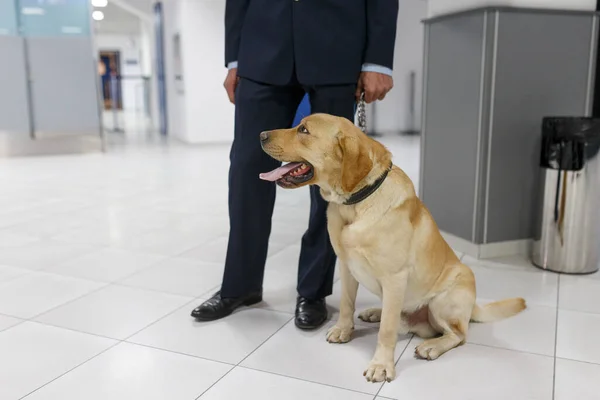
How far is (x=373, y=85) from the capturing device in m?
2.03

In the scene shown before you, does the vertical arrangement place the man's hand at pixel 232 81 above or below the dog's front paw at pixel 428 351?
above

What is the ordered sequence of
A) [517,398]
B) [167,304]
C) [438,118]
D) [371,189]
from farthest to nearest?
[438,118] < [167,304] < [371,189] < [517,398]

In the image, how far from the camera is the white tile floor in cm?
165

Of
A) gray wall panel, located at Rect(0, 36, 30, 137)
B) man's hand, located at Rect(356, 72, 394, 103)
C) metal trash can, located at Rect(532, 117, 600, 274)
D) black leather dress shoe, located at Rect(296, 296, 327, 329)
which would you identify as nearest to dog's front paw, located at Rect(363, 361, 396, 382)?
black leather dress shoe, located at Rect(296, 296, 327, 329)

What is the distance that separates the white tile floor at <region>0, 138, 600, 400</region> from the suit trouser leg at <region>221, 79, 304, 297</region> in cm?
19

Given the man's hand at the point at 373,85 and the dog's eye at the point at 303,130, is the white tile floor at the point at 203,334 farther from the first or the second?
the man's hand at the point at 373,85

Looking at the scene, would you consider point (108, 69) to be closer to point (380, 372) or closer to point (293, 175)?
point (293, 175)

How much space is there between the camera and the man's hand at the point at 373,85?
2.02 meters

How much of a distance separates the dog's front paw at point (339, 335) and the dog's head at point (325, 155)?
549 mm

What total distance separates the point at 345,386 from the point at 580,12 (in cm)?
239

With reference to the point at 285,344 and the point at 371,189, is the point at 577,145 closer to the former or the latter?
the point at 371,189

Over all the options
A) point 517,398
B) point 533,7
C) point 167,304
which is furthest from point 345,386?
point 533,7

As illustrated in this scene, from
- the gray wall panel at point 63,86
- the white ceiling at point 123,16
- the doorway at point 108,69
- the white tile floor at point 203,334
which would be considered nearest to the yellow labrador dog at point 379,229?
the white tile floor at point 203,334

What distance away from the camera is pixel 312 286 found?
2178 millimetres
